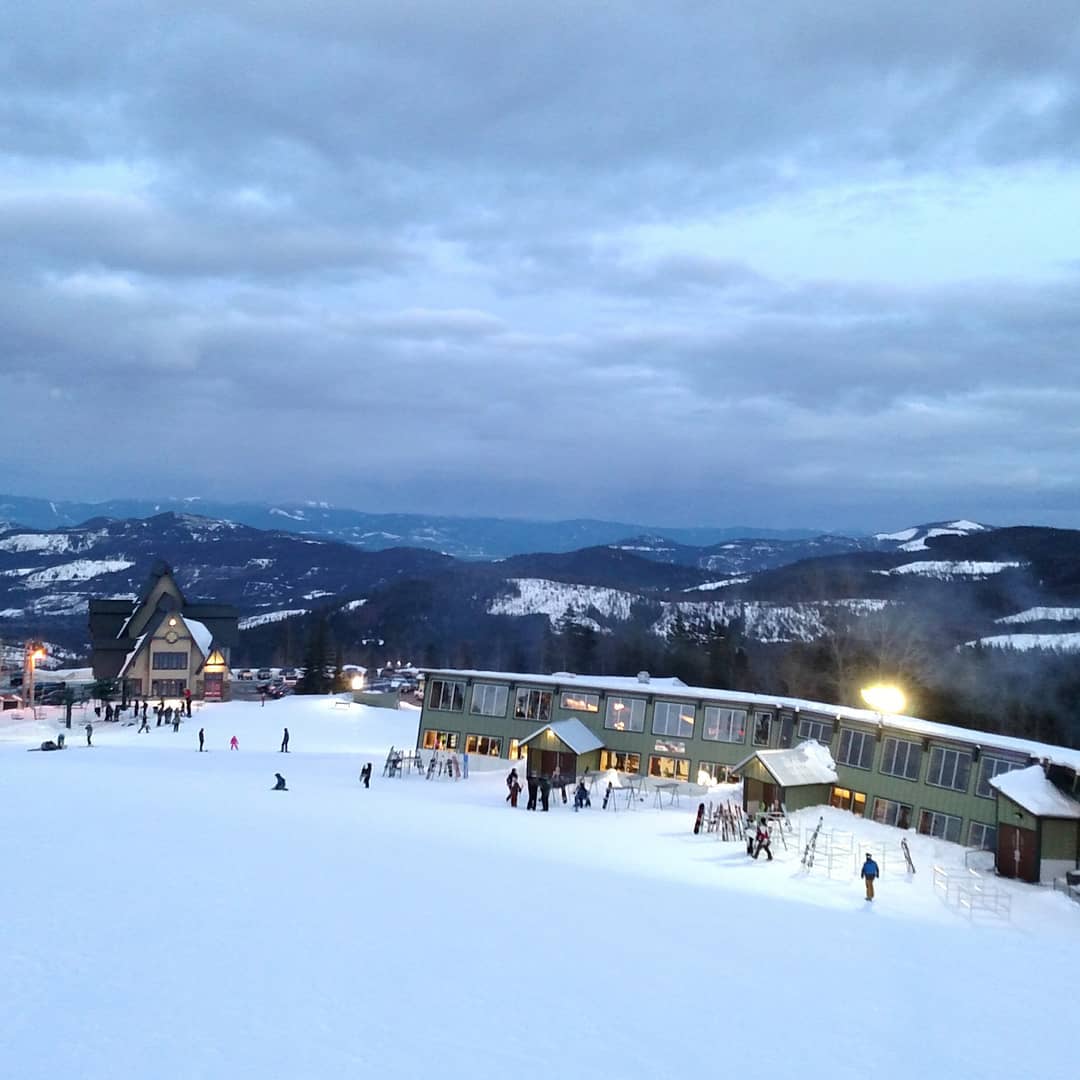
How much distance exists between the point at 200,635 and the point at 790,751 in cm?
5131

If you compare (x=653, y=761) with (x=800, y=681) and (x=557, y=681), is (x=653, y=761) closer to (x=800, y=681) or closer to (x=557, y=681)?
(x=557, y=681)

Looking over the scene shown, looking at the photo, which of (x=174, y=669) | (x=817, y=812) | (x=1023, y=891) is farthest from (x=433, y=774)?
(x=174, y=669)

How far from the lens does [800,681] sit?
7788 centimetres

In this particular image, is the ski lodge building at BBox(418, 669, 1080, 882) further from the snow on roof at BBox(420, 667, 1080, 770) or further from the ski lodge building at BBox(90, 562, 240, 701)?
the ski lodge building at BBox(90, 562, 240, 701)

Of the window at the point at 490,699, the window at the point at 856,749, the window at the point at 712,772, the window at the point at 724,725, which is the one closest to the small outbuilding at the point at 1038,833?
the window at the point at 856,749

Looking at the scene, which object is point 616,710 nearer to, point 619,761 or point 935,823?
point 619,761

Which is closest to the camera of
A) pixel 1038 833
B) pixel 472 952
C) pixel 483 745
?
pixel 472 952

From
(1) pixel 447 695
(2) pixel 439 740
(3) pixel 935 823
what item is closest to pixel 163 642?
(2) pixel 439 740

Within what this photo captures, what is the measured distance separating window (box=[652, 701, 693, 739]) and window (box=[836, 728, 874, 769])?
6773mm

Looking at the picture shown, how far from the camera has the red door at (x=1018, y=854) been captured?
85.8ft

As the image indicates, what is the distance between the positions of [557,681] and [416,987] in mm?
28759

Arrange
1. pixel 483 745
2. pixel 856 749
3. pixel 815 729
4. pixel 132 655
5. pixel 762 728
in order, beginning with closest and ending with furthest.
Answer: pixel 856 749, pixel 815 729, pixel 762 728, pixel 483 745, pixel 132 655

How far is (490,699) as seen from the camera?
44.8 meters

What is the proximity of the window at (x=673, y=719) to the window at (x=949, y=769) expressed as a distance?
10559mm
